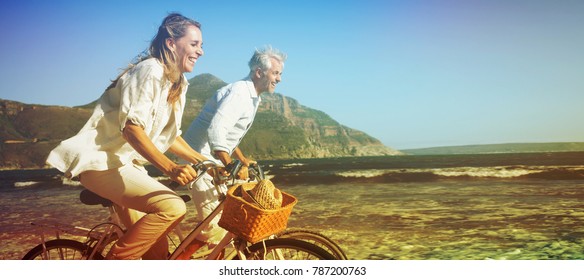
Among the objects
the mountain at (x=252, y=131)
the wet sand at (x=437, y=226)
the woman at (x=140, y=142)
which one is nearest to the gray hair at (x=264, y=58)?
the woman at (x=140, y=142)

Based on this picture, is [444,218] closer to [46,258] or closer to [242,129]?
[242,129]

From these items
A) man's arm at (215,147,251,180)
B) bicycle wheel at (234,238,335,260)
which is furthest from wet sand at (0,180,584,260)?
bicycle wheel at (234,238,335,260)

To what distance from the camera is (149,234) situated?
2039mm

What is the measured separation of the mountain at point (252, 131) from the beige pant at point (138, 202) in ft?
91.4

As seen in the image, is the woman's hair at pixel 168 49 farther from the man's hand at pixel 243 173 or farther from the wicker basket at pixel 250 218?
the wicker basket at pixel 250 218

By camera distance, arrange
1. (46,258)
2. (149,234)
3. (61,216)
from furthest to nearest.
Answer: (61,216) → (46,258) → (149,234)

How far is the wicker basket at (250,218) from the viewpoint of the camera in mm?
1812

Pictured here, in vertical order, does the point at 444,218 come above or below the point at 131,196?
below

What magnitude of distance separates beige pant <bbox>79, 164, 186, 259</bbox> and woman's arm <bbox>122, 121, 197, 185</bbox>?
0.18 meters

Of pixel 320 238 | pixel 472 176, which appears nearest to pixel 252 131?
pixel 472 176

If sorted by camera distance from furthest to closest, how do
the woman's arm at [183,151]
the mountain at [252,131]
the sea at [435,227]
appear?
the mountain at [252,131], the sea at [435,227], the woman's arm at [183,151]
